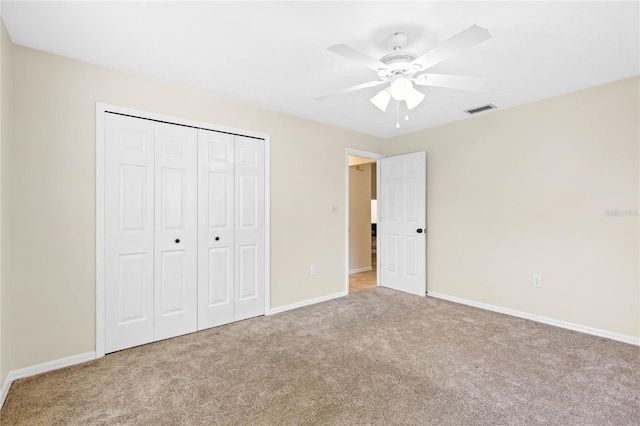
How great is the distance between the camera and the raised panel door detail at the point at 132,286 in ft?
8.53

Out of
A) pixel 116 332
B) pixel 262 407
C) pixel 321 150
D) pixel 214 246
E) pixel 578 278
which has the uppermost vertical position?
pixel 321 150

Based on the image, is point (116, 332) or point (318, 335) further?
point (318, 335)

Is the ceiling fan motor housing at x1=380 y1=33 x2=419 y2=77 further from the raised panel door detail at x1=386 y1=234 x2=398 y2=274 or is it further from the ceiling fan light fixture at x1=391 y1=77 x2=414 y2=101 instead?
the raised panel door detail at x1=386 y1=234 x2=398 y2=274

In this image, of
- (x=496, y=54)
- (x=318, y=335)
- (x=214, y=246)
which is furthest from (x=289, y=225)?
(x=496, y=54)

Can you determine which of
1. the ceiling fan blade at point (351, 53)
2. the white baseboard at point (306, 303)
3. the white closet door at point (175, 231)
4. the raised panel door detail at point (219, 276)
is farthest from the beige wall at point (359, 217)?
the ceiling fan blade at point (351, 53)

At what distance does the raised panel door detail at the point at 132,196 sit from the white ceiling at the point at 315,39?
0.86 metres

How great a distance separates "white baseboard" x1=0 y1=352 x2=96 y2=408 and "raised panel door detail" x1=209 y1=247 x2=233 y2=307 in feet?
3.43

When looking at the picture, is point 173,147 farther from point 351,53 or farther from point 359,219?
point 359,219

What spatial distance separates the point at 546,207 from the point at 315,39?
9.54 ft

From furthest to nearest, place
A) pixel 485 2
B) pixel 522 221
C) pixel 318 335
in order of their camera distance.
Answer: pixel 522 221, pixel 318 335, pixel 485 2

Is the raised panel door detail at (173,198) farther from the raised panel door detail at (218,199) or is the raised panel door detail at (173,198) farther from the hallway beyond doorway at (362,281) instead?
the hallway beyond doorway at (362,281)

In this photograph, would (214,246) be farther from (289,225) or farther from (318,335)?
(318,335)

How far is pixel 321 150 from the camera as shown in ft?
13.3

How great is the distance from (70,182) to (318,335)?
8.06 ft
